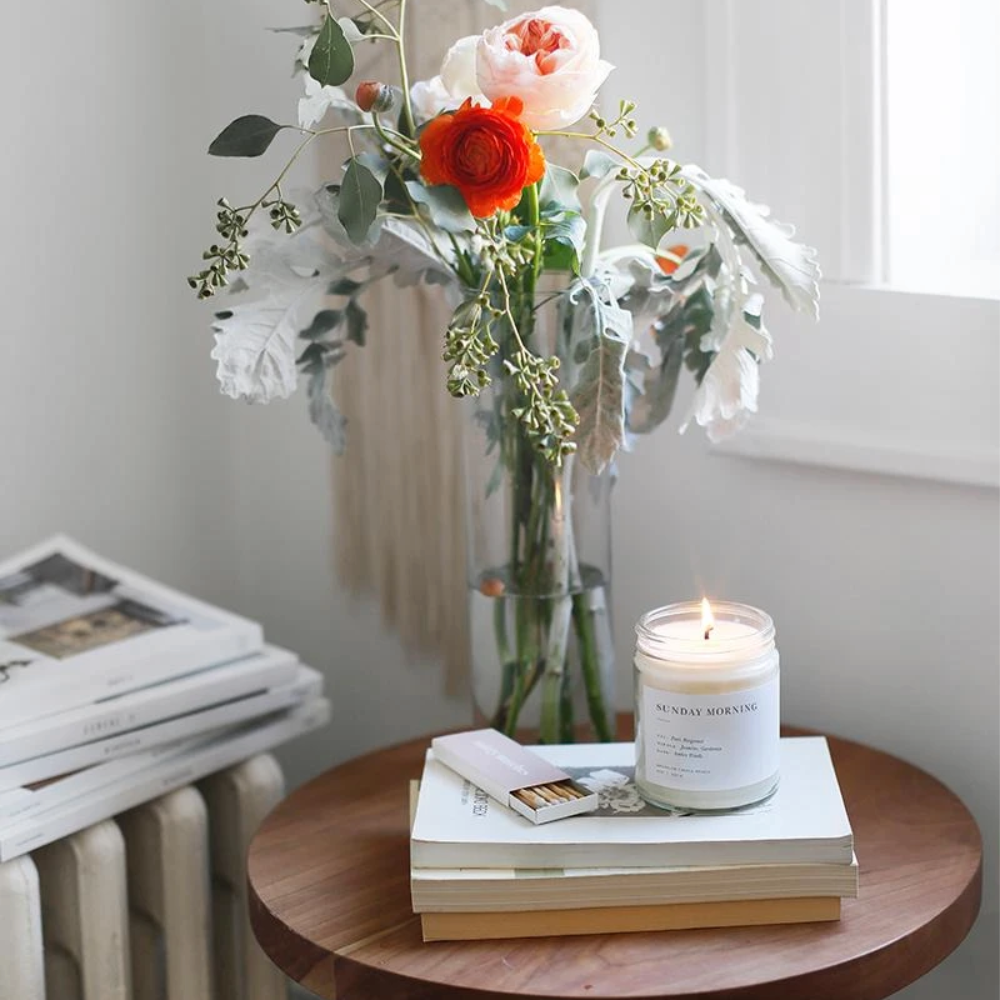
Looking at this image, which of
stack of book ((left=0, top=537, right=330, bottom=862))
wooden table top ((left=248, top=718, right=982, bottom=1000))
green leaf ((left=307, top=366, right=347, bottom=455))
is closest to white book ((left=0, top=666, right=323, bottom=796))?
stack of book ((left=0, top=537, right=330, bottom=862))

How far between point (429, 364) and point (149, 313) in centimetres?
29

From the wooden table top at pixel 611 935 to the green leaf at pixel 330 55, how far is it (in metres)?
0.50

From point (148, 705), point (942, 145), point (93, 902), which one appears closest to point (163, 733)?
point (148, 705)

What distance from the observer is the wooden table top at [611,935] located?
85 centimetres

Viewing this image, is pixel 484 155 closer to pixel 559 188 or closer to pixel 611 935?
pixel 559 188

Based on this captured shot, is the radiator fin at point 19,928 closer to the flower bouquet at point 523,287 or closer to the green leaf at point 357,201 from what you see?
the flower bouquet at point 523,287

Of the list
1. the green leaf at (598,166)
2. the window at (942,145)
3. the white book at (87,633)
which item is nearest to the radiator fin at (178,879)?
the white book at (87,633)

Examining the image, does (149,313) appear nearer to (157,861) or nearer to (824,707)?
(157,861)

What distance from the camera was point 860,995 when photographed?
864mm

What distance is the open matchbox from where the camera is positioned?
0.93m

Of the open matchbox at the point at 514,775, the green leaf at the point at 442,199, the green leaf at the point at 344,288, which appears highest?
the green leaf at the point at 442,199

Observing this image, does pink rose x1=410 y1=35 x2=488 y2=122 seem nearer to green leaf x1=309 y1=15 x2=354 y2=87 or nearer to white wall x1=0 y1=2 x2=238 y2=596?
green leaf x1=309 y1=15 x2=354 y2=87

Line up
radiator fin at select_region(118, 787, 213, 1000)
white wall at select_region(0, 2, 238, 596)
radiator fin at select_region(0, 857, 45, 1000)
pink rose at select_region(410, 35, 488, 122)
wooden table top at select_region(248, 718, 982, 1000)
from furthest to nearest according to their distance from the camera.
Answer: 1. white wall at select_region(0, 2, 238, 596)
2. radiator fin at select_region(118, 787, 213, 1000)
3. radiator fin at select_region(0, 857, 45, 1000)
4. pink rose at select_region(410, 35, 488, 122)
5. wooden table top at select_region(248, 718, 982, 1000)

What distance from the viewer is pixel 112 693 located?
3.76 feet
